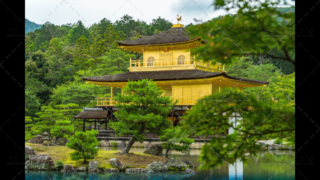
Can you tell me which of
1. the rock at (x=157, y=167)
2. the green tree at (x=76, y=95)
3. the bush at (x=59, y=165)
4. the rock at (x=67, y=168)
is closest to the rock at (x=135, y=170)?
the rock at (x=157, y=167)

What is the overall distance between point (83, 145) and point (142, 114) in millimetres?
2017

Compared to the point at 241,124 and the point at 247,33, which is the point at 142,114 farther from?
the point at 247,33

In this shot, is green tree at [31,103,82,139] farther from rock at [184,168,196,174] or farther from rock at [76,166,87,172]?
rock at [184,168,196,174]

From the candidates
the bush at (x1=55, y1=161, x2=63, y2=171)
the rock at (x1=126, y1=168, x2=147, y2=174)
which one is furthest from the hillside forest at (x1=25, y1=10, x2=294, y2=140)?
the rock at (x1=126, y1=168, x2=147, y2=174)

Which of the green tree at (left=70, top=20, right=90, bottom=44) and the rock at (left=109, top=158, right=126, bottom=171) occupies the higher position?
the green tree at (left=70, top=20, right=90, bottom=44)

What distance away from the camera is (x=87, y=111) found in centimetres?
1703

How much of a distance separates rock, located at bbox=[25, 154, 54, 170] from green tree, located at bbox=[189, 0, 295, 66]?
6.71 metres

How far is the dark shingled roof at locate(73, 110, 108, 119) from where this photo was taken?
1656 centimetres

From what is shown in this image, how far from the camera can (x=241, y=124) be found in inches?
124

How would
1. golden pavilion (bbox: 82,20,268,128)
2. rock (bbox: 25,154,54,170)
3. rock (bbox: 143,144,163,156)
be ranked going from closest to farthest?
rock (bbox: 25,154,54,170) < rock (bbox: 143,144,163,156) < golden pavilion (bbox: 82,20,268,128)

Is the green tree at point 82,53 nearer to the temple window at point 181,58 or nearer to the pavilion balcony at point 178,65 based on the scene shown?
the pavilion balcony at point 178,65

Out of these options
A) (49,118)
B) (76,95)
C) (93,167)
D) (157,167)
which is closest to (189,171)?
(157,167)

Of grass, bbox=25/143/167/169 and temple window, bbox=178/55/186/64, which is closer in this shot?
grass, bbox=25/143/167/169
